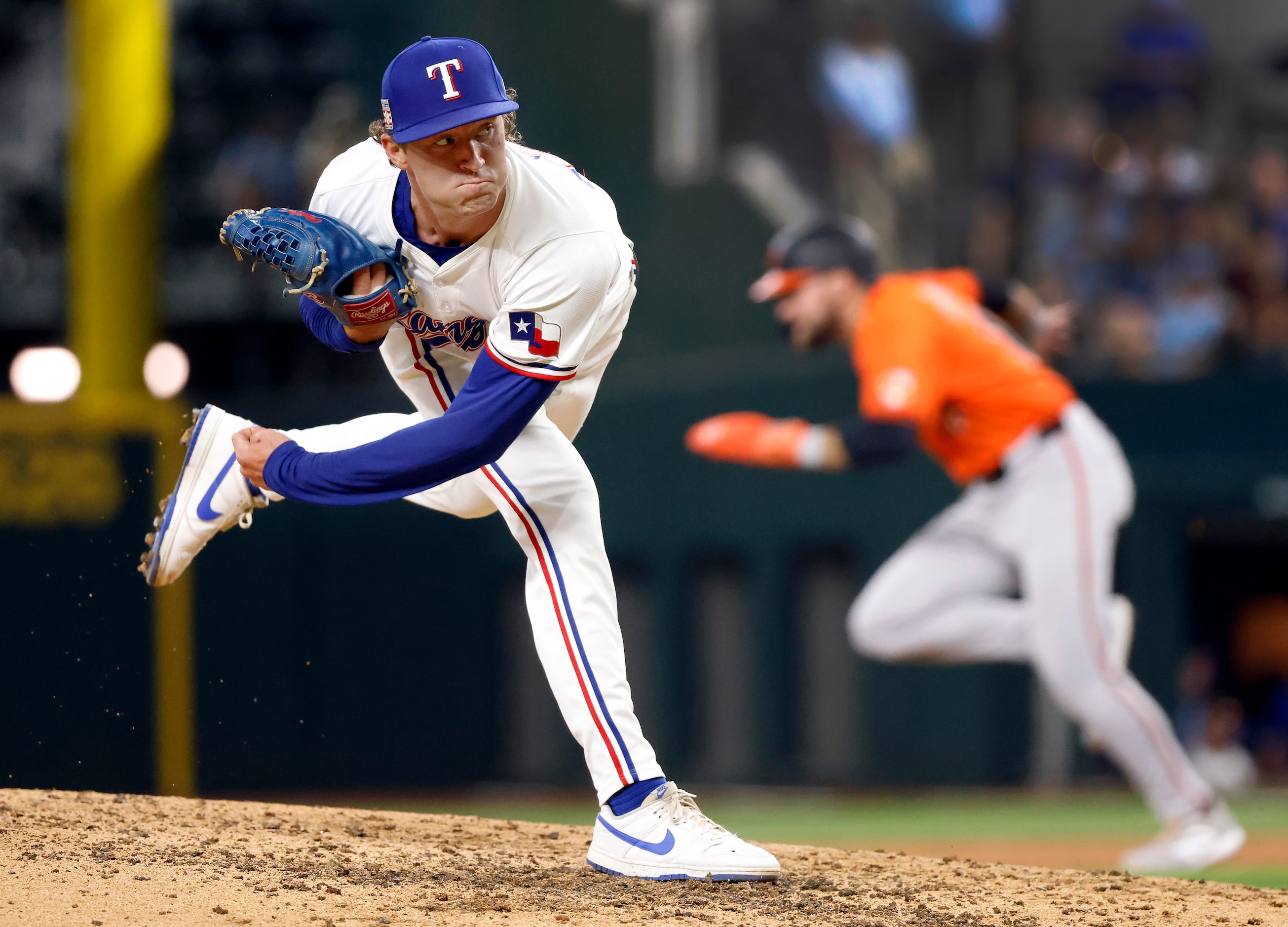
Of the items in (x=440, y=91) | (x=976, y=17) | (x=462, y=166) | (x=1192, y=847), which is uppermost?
(x=976, y=17)

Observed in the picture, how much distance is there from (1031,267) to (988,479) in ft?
14.6

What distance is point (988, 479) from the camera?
6.25 metres

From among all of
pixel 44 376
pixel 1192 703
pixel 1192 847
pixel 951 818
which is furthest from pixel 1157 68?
pixel 44 376

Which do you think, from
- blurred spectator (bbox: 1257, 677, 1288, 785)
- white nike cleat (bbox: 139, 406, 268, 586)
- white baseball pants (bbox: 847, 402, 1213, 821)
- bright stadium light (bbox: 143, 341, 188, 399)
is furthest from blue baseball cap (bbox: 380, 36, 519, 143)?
blurred spectator (bbox: 1257, 677, 1288, 785)

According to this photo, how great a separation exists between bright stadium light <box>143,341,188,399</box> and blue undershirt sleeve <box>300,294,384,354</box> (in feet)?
19.3

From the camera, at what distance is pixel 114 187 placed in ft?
32.1

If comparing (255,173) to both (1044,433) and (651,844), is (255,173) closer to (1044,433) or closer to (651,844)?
(1044,433)

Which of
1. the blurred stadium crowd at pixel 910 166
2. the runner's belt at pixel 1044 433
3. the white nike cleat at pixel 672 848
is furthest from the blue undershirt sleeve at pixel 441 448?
the blurred stadium crowd at pixel 910 166

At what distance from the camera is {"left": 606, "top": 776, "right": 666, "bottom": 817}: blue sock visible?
3.40 m

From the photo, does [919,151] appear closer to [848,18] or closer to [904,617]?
[848,18]

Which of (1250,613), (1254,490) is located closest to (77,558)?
(1254,490)

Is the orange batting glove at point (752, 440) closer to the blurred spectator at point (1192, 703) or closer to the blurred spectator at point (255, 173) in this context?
the blurred spectator at point (1192, 703)

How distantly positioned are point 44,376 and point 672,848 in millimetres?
6414

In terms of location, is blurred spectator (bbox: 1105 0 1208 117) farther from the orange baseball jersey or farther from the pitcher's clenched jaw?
the pitcher's clenched jaw
